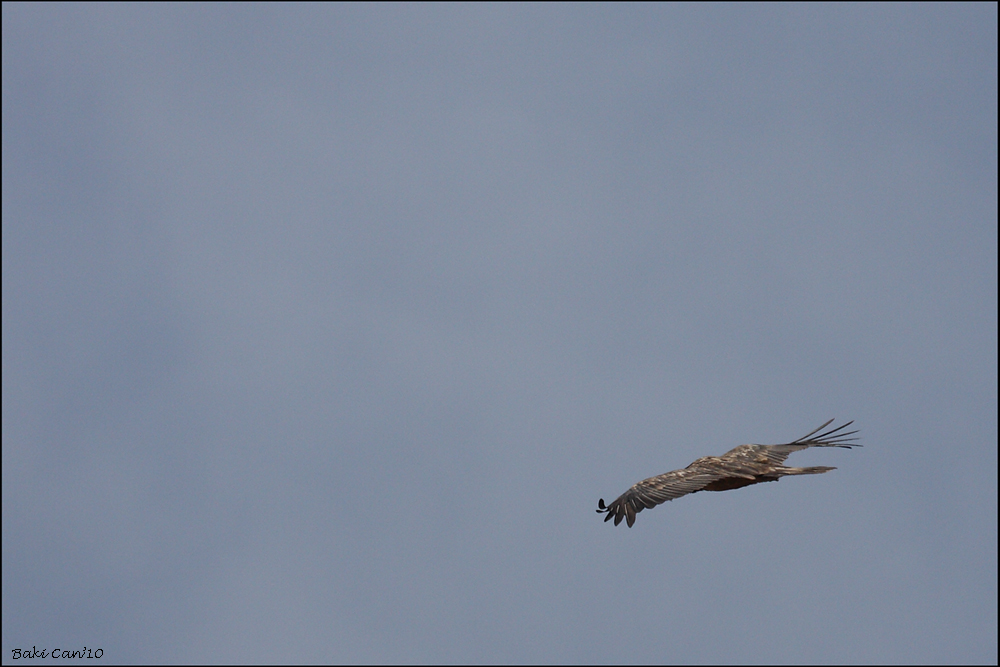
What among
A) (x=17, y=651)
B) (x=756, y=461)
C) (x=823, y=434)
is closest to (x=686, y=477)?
(x=756, y=461)

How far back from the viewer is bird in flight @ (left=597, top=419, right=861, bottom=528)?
29500 millimetres

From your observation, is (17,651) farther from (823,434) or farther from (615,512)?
(823,434)

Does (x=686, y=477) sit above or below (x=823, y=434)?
below

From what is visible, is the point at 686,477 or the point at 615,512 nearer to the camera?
the point at 615,512

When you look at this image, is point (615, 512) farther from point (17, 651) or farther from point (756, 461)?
point (17, 651)

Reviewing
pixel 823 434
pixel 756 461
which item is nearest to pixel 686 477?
pixel 756 461

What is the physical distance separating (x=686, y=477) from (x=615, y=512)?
3.26 meters

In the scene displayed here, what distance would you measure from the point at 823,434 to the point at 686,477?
5.62m

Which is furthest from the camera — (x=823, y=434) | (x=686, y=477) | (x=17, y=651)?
(x=17, y=651)

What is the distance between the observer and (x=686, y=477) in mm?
31219

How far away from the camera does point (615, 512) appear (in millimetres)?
29125

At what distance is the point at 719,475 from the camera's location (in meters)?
31.4

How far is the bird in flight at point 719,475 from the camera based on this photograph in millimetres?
29500

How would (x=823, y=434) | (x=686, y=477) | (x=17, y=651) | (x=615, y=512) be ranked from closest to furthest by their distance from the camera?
(x=615, y=512), (x=686, y=477), (x=823, y=434), (x=17, y=651)
